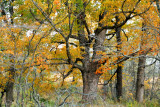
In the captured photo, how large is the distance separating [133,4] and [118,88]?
6597 mm

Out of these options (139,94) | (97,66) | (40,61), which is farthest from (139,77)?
(40,61)

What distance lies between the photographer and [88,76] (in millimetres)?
10102

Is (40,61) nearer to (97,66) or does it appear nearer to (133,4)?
(97,66)

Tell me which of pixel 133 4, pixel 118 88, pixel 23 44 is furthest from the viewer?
pixel 118 88

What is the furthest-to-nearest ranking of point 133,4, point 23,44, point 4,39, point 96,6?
point 96,6, point 133,4, point 23,44, point 4,39

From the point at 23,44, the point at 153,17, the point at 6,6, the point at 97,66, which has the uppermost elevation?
the point at 6,6

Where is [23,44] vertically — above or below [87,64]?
above

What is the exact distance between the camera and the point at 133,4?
7996mm

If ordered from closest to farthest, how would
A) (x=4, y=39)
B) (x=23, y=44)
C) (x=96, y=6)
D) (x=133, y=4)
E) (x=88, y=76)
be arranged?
(x=4, y=39)
(x=23, y=44)
(x=133, y=4)
(x=96, y=6)
(x=88, y=76)

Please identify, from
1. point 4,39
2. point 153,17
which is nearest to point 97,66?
point 153,17

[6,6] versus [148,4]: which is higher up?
[6,6]

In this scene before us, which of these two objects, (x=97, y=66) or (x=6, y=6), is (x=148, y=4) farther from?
(x=6, y=6)

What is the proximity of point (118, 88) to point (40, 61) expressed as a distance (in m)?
6.70

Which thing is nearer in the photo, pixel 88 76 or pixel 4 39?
pixel 4 39
